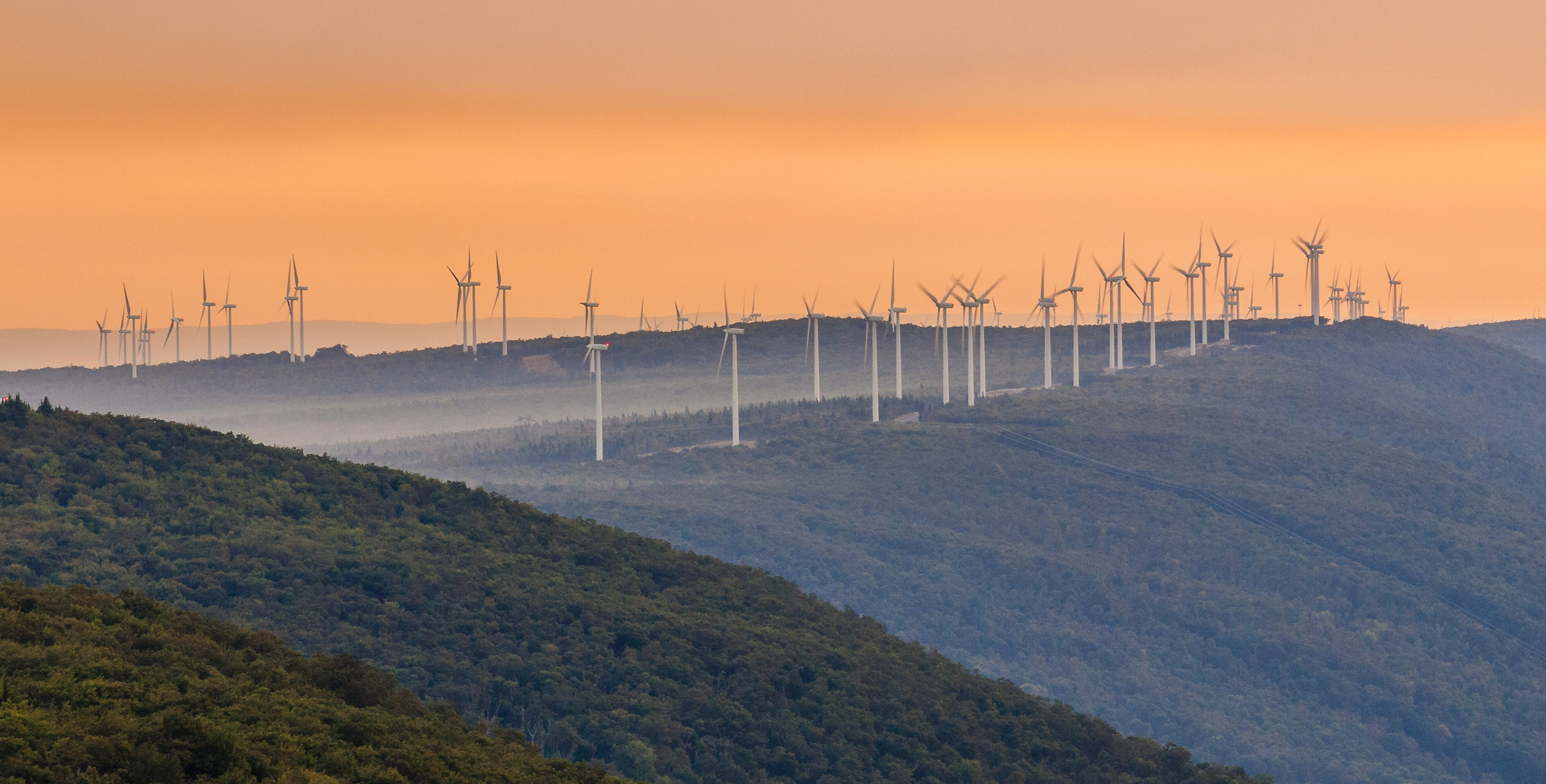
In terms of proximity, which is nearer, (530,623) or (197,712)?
(197,712)

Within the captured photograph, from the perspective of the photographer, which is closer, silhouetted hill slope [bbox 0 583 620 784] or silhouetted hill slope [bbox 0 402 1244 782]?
silhouetted hill slope [bbox 0 583 620 784]

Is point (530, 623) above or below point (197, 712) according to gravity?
below

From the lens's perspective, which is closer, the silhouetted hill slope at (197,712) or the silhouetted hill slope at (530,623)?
the silhouetted hill slope at (197,712)

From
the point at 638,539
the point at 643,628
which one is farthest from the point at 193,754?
the point at 638,539
